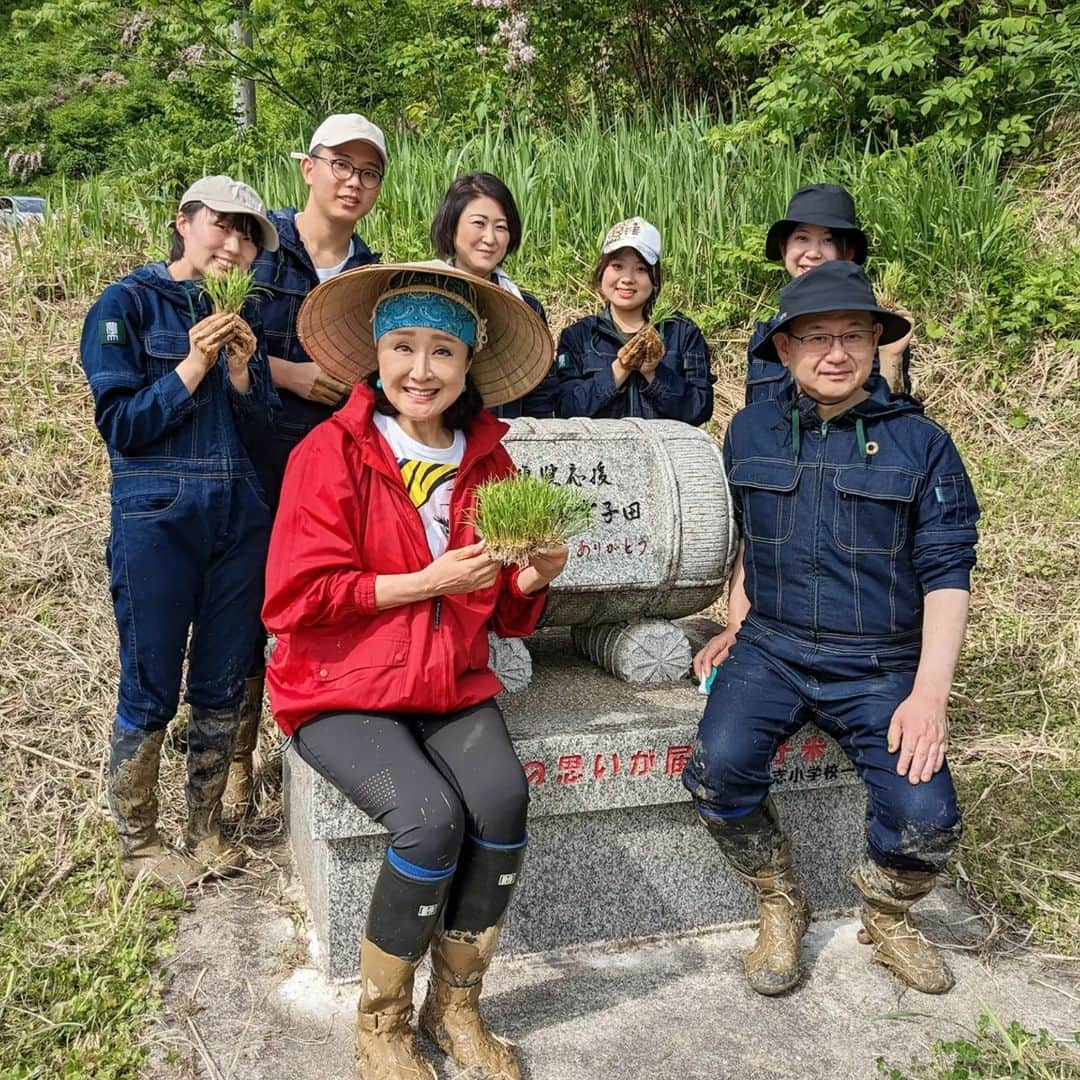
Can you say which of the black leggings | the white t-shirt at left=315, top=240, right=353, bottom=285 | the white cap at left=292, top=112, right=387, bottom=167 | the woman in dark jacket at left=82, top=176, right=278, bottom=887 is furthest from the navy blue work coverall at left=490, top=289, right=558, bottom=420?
the black leggings

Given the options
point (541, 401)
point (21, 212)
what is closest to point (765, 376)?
point (541, 401)

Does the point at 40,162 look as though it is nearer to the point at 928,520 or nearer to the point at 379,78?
the point at 379,78

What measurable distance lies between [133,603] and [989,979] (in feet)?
7.94

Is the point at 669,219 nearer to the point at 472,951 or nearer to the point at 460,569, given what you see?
the point at 460,569

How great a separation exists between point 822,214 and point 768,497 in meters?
1.00

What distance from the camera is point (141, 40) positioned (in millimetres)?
9219

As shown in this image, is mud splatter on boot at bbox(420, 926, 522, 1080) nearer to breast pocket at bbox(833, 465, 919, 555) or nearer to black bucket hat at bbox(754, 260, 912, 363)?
breast pocket at bbox(833, 465, 919, 555)

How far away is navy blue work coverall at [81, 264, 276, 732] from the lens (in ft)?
9.08

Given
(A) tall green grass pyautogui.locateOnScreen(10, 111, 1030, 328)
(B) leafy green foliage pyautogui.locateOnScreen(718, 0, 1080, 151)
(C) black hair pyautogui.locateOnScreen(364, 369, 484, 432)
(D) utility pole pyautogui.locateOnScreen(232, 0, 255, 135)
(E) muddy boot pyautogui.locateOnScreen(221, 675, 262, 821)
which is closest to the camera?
(C) black hair pyautogui.locateOnScreen(364, 369, 484, 432)

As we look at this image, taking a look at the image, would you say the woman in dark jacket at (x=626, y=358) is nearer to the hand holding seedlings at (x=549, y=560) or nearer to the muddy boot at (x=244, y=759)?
the hand holding seedlings at (x=549, y=560)

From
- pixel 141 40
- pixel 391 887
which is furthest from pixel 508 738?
pixel 141 40

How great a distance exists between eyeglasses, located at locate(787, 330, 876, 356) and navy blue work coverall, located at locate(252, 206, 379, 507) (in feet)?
4.53

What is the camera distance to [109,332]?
2.76 meters

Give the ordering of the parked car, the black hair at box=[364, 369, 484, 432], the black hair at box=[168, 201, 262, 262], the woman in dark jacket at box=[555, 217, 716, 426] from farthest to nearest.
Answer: the parked car → the woman in dark jacket at box=[555, 217, 716, 426] → the black hair at box=[168, 201, 262, 262] → the black hair at box=[364, 369, 484, 432]
